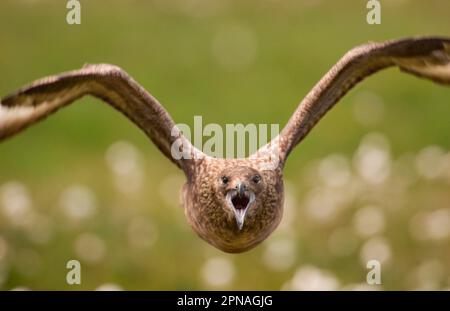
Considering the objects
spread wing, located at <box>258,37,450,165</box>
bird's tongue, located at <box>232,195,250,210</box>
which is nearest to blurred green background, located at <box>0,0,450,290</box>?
spread wing, located at <box>258,37,450,165</box>

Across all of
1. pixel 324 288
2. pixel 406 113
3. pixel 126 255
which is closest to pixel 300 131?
pixel 324 288

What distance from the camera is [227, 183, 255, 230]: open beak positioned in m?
7.32

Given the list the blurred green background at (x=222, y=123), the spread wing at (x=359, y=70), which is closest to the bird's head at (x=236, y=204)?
the spread wing at (x=359, y=70)

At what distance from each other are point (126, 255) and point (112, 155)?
110cm

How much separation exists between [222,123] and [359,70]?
4.21 m

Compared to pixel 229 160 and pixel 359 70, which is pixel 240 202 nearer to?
pixel 229 160

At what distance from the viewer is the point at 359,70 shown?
26.3 feet

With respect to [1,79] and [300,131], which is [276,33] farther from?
[300,131]

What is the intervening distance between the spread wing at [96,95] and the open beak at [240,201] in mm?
532

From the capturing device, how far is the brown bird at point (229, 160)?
24.2ft

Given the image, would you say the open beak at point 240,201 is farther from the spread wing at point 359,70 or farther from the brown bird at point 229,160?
the spread wing at point 359,70

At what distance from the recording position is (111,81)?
7.66m

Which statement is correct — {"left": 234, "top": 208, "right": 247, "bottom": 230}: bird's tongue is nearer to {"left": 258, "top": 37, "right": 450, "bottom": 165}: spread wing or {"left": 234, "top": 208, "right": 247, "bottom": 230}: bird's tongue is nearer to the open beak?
the open beak

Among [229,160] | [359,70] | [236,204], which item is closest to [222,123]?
[359,70]
